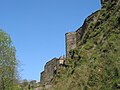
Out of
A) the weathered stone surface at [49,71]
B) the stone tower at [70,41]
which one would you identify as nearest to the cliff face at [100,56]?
the stone tower at [70,41]

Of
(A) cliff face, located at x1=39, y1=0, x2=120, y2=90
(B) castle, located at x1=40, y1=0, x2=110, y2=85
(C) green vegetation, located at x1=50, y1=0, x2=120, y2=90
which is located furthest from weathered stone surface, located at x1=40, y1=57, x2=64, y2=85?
(C) green vegetation, located at x1=50, y1=0, x2=120, y2=90

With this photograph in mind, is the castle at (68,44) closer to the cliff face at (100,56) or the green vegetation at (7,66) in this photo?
the cliff face at (100,56)

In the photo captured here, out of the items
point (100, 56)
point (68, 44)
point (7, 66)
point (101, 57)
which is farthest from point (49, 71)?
point (101, 57)

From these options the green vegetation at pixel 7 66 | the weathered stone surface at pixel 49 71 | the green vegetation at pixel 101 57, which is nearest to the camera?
the green vegetation at pixel 101 57

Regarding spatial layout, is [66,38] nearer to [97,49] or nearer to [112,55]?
[97,49]

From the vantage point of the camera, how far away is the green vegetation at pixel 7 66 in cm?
2405

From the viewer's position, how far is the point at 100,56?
18.3 metres

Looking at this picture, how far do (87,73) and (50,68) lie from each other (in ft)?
58.7

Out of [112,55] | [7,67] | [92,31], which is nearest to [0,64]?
[7,67]

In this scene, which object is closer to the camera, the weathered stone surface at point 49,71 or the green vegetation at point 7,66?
the green vegetation at point 7,66

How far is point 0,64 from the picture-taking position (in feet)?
80.1

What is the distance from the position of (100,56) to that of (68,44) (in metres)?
14.1

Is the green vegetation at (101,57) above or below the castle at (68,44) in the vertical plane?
below

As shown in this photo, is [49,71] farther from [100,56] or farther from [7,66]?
[100,56]
